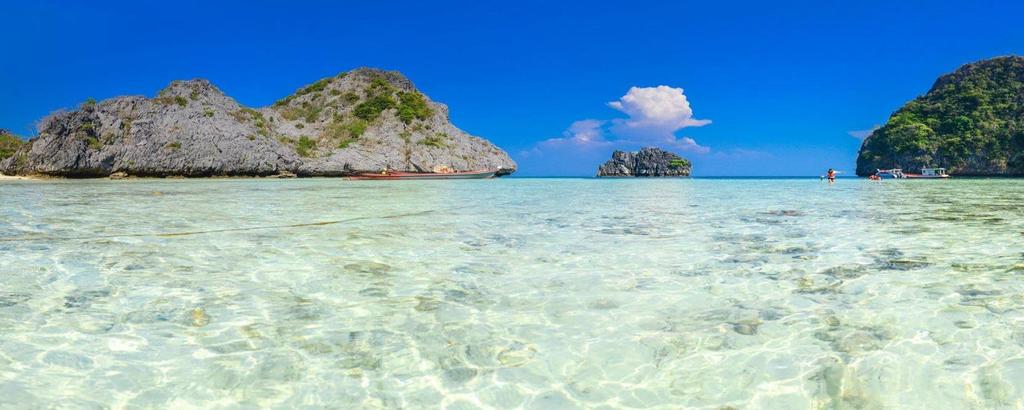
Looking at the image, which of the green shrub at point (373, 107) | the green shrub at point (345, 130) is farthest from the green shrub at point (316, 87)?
the green shrub at point (345, 130)

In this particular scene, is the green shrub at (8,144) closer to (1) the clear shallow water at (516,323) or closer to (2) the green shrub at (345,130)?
(2) the green shrub at (345,130)

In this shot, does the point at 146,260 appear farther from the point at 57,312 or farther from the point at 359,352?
the point at 359,352

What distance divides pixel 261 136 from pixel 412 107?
26076mm

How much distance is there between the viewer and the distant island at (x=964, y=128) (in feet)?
290

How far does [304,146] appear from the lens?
79312 millimetres

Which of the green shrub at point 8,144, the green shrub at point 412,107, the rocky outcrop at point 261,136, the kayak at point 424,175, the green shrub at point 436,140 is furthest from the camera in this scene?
the green shrub at point 412,107

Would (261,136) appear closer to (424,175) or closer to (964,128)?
(424,175)

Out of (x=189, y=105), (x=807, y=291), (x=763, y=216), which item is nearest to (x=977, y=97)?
(x=763, y=216)

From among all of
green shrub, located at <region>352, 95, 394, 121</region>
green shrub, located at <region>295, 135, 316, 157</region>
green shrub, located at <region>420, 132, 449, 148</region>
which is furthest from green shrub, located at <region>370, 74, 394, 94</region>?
green shrub, located at <region>295, 135, 316, 157</region>

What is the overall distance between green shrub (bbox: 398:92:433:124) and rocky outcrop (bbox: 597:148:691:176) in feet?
277

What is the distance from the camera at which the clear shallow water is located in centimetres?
315

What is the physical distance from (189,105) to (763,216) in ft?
252

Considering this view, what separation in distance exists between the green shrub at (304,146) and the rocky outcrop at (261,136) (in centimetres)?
14

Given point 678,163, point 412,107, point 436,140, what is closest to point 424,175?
point 436,140
